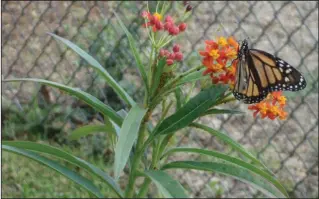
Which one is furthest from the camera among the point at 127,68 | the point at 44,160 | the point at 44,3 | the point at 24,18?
the point at 44,3

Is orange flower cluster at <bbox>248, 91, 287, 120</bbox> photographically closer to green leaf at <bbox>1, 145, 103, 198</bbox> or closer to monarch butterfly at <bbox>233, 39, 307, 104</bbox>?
monarch butterfly at <bbox>233, 39, 307, 104</bbox>

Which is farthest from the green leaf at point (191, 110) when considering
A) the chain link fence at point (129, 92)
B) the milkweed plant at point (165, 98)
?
the chain link fence at point (129, 92)

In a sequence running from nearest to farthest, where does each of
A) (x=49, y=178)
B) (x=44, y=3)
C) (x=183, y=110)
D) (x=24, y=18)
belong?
(x=183, y=110) < (x=49, y=178) < (x=24, y=18) < (x=44, y=3)

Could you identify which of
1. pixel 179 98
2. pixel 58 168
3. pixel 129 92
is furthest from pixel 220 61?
pixel 129 92

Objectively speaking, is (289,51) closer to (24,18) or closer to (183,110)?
(24,18)

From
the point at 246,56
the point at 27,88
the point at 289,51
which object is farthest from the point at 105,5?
the point at 246,56

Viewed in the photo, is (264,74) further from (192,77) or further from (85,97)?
(85,97)
